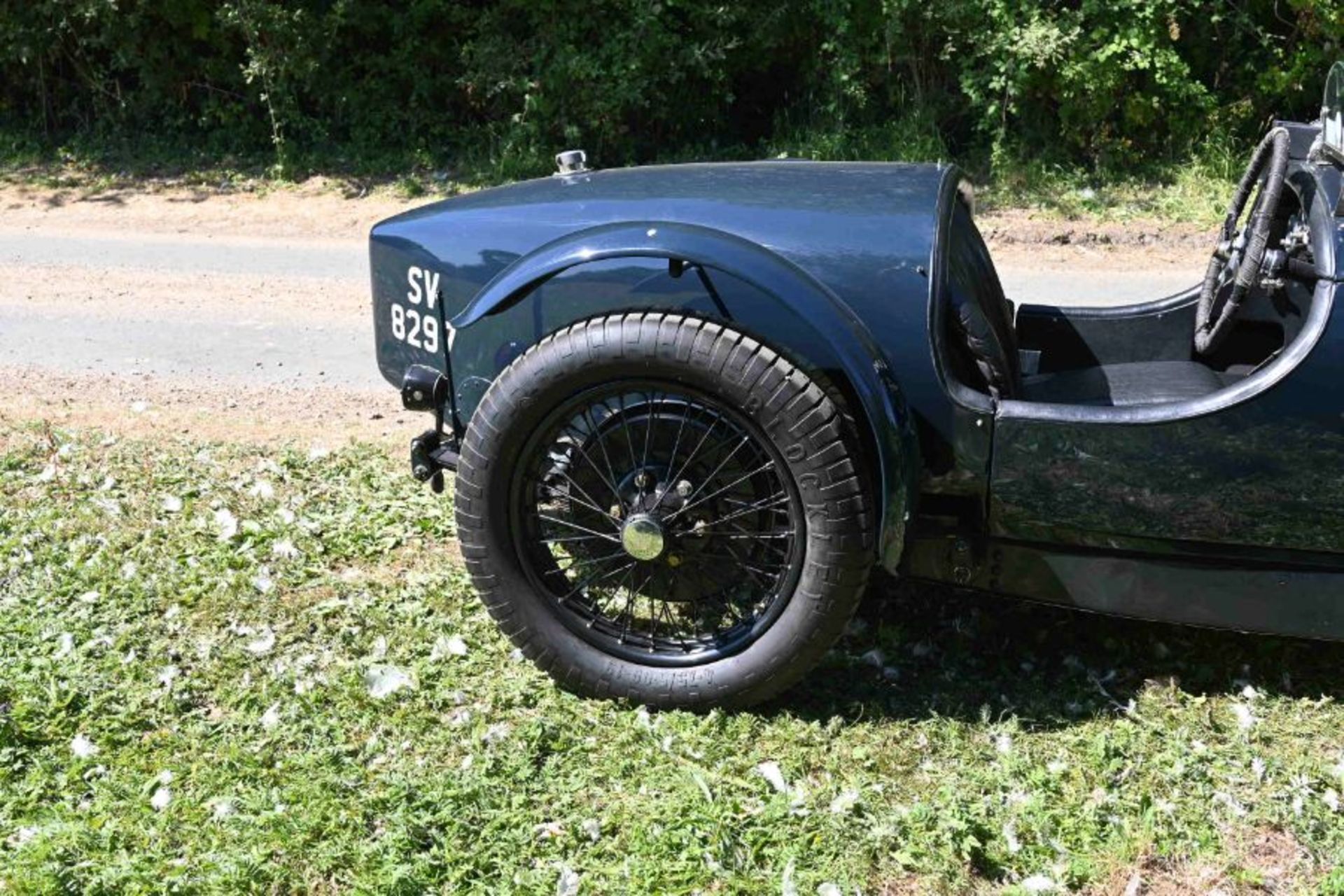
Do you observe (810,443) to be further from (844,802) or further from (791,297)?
(844,802)

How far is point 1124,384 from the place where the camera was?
413 centimetres

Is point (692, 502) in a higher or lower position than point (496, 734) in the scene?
higher

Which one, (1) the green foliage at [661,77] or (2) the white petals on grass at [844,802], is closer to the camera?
(2) the white petals on grass at [844,802]

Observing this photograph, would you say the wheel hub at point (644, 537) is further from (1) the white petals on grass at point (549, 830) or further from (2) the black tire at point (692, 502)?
(1) the white petals on grass at point (549, 830)

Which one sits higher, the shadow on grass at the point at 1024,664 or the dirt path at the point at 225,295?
the dirt path at the point at 225,295

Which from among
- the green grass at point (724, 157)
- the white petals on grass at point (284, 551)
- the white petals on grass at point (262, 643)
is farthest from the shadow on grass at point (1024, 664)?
the green grass at point (724, 157)

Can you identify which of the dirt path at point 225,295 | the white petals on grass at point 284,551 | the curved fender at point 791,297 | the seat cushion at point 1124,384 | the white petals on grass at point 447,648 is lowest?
the white petals on grass at point 447,648

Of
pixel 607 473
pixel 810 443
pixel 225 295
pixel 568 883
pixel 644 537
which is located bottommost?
pixel 568 883

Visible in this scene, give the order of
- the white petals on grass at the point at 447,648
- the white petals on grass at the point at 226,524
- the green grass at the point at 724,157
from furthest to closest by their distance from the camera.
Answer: the green grass at the point at 724,157
the white petals on grass at the point at 226,524
the white petals on grass at the point at 447,648

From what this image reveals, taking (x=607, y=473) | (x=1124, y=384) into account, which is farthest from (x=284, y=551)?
(x=1124, y=384)

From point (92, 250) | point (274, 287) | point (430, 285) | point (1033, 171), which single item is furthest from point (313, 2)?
point (430, 285)

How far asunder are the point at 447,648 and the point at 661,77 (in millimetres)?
7264

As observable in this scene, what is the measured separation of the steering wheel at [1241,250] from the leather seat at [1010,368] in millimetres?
143

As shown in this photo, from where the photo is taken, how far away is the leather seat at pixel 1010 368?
350cm
